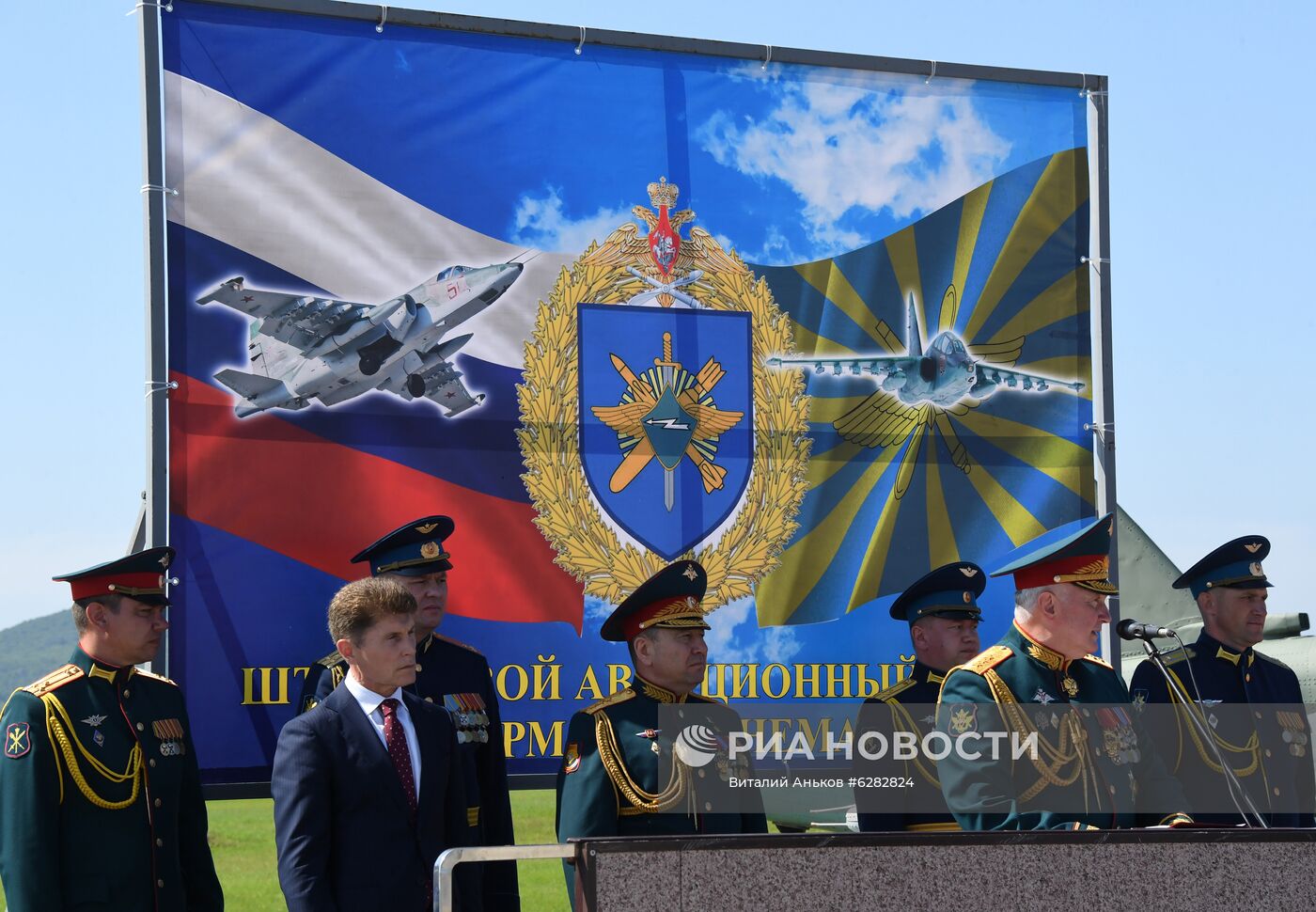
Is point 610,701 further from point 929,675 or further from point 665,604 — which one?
point 929,675

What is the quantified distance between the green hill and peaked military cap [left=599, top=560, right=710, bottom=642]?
12836cm

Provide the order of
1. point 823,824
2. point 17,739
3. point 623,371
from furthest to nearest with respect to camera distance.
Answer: point 823,824
point 623,371
point 17,739

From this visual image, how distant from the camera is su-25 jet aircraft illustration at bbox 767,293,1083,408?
6172mm

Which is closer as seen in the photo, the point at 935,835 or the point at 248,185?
the point at 935,835

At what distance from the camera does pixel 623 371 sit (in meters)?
5.82

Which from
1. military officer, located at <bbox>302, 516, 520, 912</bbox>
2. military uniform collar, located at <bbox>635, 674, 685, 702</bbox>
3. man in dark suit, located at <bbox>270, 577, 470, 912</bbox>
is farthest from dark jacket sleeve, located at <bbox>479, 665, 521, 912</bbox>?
man in dark suit, located at <bbox>270, 577, 470, 912</bbox>

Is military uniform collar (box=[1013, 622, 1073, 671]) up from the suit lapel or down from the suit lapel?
up

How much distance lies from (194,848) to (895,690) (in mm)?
2580

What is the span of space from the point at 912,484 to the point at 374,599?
2883 mm

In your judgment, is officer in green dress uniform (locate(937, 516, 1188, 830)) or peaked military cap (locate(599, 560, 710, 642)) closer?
officer in green dress uniform (locate(937, 516, 1188, 830))

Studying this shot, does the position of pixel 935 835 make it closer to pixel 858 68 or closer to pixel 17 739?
pixel 17 739

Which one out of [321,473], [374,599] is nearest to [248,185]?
[321,473]

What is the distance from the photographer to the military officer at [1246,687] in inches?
221

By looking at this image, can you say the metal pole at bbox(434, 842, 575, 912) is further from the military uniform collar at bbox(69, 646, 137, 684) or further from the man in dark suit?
the military uniform collar at bbox(69, 646, 137, 684)
